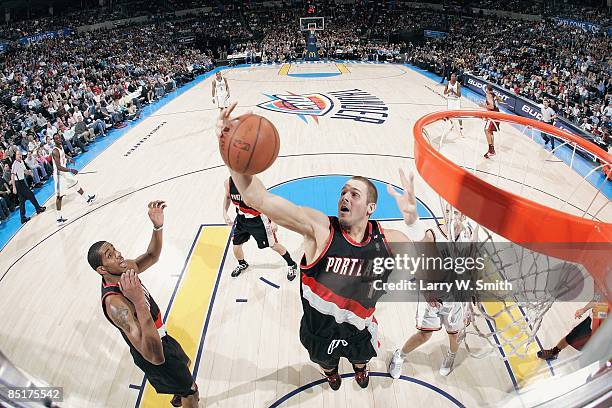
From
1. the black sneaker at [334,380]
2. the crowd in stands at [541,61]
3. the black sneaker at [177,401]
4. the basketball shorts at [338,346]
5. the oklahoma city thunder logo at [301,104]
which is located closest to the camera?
the basketball shorts at [338,346]

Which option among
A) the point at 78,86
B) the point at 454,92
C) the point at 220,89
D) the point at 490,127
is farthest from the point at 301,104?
the point at 78,86

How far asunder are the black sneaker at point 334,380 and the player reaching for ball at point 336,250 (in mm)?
413

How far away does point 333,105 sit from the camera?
14.6m

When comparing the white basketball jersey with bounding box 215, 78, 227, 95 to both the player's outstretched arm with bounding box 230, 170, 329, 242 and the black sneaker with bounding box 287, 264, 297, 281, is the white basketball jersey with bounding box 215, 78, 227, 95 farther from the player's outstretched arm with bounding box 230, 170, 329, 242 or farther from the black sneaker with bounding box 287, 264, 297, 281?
the player's outstretched arm with bounding box 230, 170, 329, 242

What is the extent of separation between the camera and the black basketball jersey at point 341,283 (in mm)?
2842

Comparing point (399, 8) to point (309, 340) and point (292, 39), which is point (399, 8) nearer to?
point (292, 39)

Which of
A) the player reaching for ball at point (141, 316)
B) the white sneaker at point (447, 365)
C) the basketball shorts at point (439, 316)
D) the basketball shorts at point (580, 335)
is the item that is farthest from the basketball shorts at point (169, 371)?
the basketball shorts at point (580, 335)

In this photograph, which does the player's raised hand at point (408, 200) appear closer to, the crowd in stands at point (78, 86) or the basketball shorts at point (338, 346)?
the basketball shorts at point (338, 346)

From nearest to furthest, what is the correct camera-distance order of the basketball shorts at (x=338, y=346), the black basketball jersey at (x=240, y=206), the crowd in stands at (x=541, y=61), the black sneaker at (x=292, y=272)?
the basketball shorts at (x=338, y=346), the black basketball jersey at (x=240, y=206), the black sneaker at (x=292, y=272), the crowd in stands at (x=541, y=61)

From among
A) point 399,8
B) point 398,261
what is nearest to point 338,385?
point 398,261

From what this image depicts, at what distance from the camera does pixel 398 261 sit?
11.3ft

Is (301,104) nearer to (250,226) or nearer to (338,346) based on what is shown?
(250,226)

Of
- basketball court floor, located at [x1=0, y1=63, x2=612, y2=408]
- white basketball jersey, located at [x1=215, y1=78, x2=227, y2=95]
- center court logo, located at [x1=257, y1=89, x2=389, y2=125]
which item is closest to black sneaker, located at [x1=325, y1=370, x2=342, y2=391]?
basketball court floor, located at [x1=0, y1=63, x2=612, y2=408]

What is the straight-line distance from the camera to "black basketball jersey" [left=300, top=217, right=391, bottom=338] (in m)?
2.84
